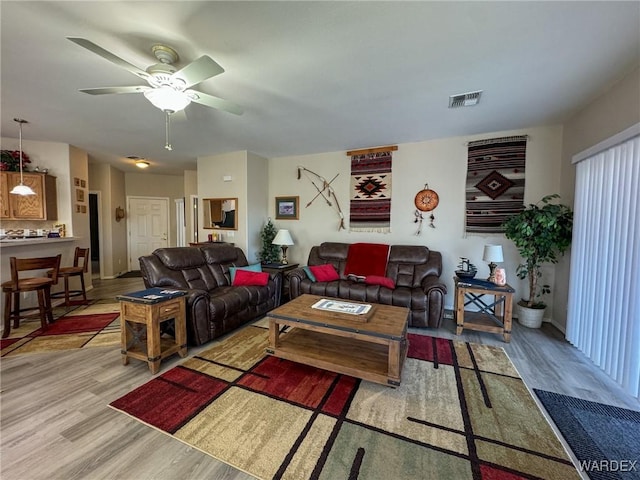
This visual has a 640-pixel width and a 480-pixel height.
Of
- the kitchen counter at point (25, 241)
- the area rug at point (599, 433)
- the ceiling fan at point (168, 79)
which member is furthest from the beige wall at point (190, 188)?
the area rug at point (599, 433)

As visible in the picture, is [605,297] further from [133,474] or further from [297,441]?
[133,474]

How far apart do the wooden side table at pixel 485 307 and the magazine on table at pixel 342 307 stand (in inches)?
53.4

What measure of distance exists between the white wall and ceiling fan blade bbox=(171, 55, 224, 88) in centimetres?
304

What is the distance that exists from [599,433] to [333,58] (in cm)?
311

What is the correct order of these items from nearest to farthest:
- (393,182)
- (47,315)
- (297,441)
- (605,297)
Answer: (297,441) → (605,297) → (47,315) → (393,182)

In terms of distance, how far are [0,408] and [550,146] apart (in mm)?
6020

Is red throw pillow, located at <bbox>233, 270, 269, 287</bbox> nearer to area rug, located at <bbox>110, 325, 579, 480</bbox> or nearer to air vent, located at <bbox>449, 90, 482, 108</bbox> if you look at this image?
area rug, located at <bbox>110, 325, 579, 480</bbox>

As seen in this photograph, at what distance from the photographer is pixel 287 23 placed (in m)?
1.65

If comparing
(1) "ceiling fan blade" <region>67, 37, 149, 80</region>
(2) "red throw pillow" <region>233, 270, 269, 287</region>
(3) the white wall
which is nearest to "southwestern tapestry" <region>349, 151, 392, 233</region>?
(3) the white wall

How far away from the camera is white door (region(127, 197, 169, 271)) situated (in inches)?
262

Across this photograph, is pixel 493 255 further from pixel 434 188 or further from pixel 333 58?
pixel 333 58

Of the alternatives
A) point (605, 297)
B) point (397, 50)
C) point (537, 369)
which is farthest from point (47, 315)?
point (605, 297)

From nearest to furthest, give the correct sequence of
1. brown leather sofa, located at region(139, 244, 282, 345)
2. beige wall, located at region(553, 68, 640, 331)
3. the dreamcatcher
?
beige wall, located at region(553, 68, 640, 331), brown leather sofa, located at region(139, 244, 282, 345), the dreamcatcher

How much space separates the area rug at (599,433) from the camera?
140 centimetres
